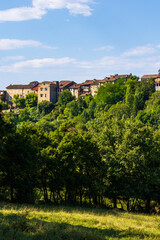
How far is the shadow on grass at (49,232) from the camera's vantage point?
1261 centimetres

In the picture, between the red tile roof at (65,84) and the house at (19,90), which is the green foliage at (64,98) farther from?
the house at (19,90)

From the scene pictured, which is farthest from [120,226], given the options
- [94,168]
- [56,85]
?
[56,85]

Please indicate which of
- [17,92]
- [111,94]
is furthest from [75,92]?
[17,92]

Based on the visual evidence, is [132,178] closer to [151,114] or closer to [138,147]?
[138,147]

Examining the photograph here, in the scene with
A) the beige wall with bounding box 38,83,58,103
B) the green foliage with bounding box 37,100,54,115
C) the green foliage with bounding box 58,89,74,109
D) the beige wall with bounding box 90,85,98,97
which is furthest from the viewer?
the beige wall with bounding box 90,85,98,97

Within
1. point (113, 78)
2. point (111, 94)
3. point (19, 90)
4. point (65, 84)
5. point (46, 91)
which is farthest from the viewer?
point (19, 90)

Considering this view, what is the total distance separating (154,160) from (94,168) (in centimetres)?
745

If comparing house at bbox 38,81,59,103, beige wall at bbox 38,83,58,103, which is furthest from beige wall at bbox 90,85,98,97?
beige wall at bbox 38,83,58,103

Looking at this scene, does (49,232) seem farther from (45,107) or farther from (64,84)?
(64,84)

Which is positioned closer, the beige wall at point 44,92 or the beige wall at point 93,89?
the beige wall at point 44,92

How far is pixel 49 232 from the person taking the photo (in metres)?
13.3

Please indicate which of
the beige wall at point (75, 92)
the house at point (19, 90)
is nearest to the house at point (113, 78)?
the beige wall at point (75, 92)

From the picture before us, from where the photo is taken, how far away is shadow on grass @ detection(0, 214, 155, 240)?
12.6 metres

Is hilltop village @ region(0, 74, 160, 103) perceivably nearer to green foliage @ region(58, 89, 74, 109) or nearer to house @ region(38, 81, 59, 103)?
house @ region(38, 81, 59, 103)
